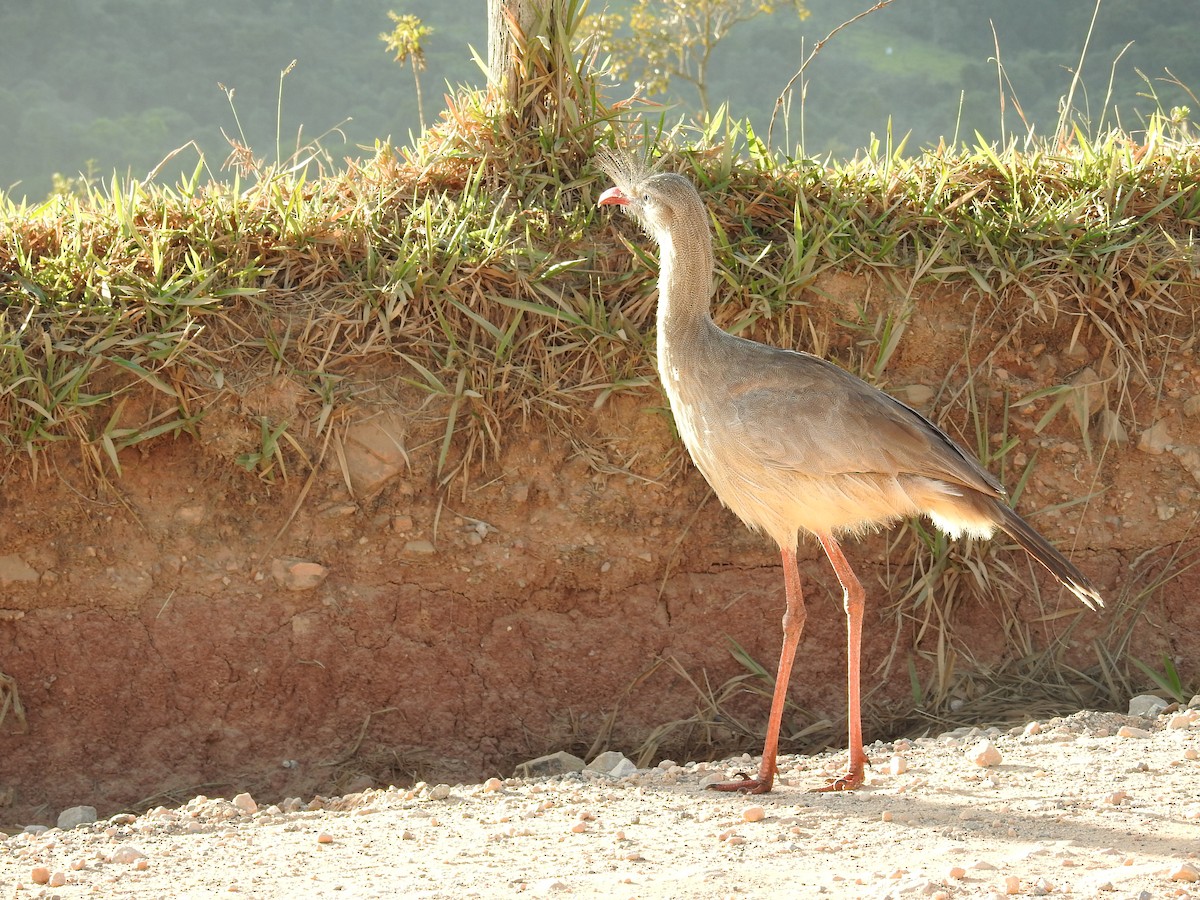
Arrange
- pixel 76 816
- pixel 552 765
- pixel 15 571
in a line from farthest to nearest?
pixel 15 571
pixel 552 765
pixel 76 816

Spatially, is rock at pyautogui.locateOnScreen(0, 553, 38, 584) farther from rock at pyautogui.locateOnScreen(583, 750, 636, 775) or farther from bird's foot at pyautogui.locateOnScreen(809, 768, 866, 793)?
bird's foot at pyautogui.locateOnScreen(809, 768, 866, 793)

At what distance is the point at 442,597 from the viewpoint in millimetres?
4336

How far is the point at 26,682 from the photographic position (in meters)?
4.15

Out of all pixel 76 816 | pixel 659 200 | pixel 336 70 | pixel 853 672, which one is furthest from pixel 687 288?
pixel 336 70

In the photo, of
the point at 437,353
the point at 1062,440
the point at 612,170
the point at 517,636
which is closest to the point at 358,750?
the point at 517,636

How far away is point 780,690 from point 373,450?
1.75 m

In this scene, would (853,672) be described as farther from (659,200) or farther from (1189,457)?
(1189,457)

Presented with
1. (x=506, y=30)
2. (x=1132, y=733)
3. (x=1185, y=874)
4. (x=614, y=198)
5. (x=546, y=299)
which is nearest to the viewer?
(x=1185, y=874)

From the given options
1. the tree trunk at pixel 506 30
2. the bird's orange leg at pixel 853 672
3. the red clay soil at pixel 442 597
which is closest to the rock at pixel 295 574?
the red clay soil at pixel 442 597

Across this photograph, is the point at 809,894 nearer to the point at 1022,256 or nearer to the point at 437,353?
the point at 437,353

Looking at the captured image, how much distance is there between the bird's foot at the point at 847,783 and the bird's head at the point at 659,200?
62.7 inches

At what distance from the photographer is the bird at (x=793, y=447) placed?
10.6 feet

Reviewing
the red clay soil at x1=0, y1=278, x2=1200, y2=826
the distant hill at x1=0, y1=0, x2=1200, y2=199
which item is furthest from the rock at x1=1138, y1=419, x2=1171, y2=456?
the distant hill at x1=0, y1=0, x2=1200, y2=199

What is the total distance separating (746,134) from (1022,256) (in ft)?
4.07
